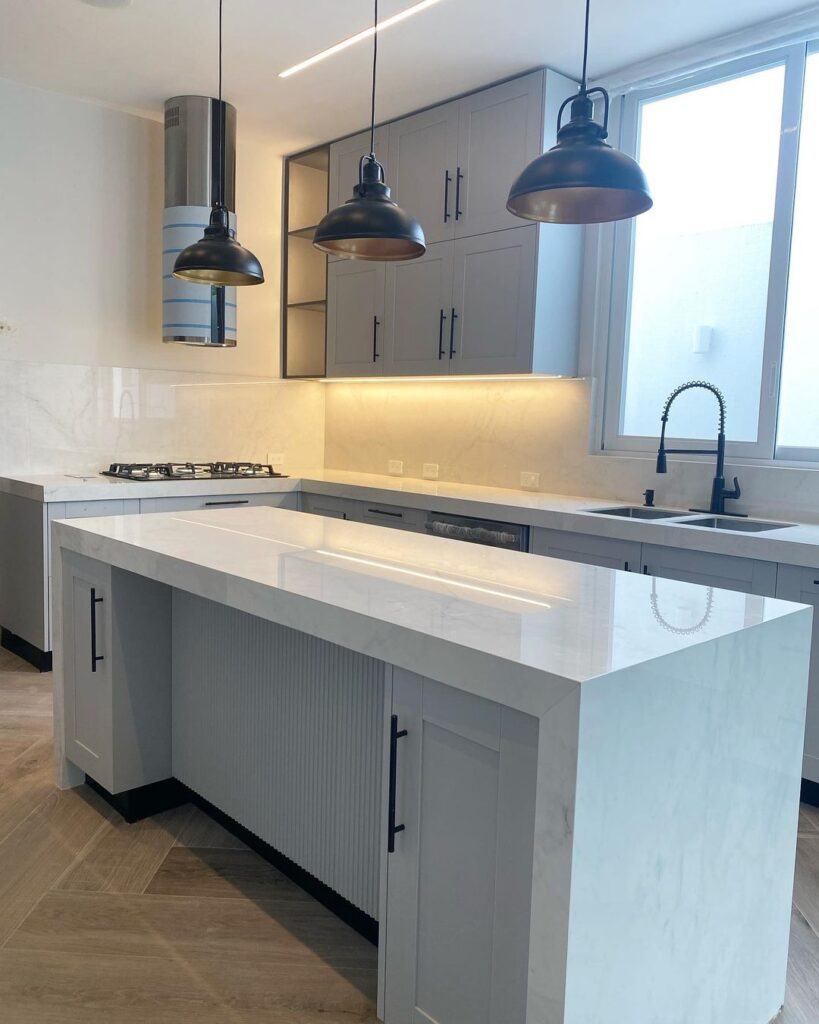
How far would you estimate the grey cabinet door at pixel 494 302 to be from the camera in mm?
3848

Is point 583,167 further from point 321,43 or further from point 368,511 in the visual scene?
point 368,511

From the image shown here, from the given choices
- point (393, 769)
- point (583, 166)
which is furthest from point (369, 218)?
point (393, 769)

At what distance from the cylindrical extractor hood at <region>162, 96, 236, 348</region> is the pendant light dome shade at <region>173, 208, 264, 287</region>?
5.74ft

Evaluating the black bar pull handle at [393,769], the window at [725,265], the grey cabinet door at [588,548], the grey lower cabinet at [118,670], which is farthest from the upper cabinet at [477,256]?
the black bar pull handle at [393,769]

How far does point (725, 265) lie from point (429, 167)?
5.13 ft

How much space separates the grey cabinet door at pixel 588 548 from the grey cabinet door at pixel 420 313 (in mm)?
1171

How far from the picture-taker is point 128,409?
4.68 meters

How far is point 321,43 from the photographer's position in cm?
359

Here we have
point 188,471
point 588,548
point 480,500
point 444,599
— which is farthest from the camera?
point 188,471

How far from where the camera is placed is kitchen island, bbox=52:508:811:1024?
1.27 metres

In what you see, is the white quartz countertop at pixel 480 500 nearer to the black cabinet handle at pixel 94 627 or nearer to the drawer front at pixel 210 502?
the drawer front at pixel 210 502

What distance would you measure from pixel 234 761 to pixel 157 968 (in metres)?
0.61

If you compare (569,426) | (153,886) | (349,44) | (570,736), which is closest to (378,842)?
(153,886)

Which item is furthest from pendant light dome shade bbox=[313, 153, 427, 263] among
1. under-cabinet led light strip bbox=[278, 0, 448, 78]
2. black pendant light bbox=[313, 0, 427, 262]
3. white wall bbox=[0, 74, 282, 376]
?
white wall bbox=[0, 74, 282, 376]
